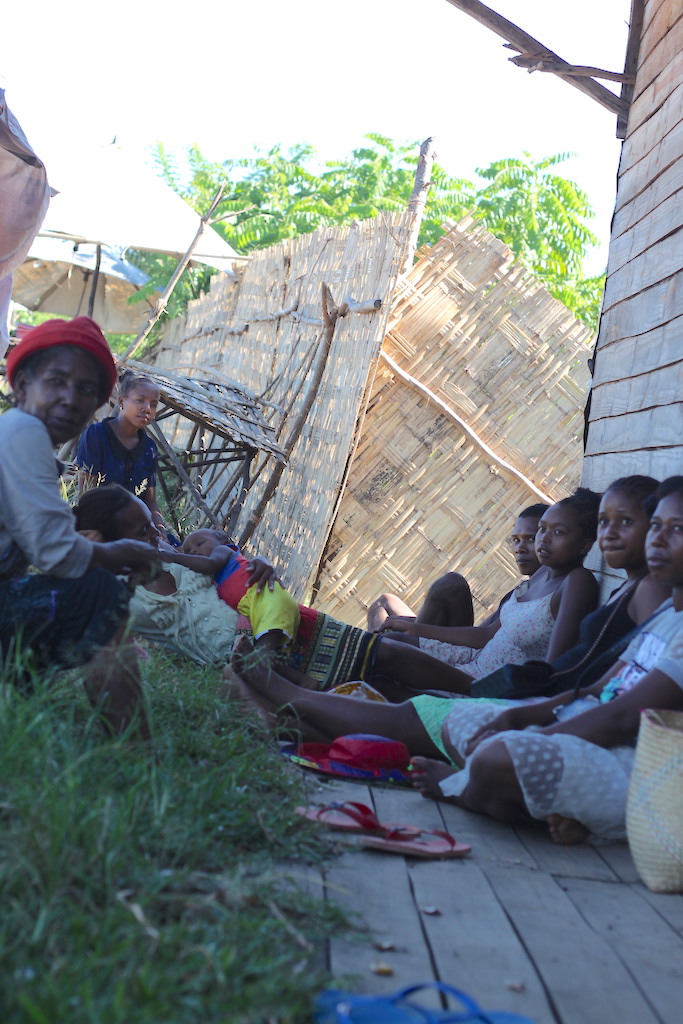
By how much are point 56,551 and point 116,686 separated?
1.28 feet

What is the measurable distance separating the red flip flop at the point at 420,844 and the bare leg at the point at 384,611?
136 inches

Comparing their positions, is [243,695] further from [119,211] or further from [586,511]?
[119,211]

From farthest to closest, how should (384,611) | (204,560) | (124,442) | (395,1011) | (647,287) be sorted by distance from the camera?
(384,611)
(124,442)
(647,287)
(204,560)
(395,1011)

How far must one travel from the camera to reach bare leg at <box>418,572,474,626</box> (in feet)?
20.1

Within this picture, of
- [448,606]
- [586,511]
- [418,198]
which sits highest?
[418,198]

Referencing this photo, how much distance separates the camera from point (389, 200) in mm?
19109

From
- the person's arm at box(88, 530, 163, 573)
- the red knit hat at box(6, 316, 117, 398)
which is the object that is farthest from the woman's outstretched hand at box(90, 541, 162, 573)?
the red knit hat at box(6, 316, 117, 398)

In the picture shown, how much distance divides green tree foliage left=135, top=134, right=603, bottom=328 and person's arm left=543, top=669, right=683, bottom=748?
15.5 meters

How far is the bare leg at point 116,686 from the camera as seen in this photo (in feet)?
8.63

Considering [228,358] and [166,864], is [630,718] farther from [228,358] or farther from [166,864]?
[228,358]

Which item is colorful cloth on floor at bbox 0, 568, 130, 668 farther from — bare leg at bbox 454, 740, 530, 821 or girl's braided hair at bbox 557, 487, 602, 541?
girl's braided hair at bbox 557, 487, 602, 541

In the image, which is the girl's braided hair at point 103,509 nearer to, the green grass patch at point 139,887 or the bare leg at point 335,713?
the bare leg at point 335,713

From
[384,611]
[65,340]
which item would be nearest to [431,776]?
[65,340]

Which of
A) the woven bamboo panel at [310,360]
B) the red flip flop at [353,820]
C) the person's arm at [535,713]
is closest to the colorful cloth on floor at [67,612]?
the red flip flop at [353,820]
